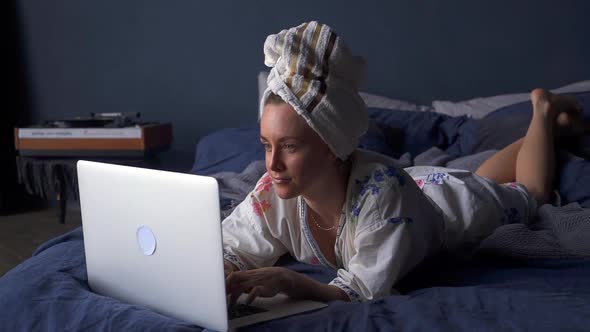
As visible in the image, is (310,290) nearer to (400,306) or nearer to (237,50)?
(400,306)

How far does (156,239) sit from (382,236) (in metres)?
0.40

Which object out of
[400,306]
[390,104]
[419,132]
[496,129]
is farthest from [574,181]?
[390,104]

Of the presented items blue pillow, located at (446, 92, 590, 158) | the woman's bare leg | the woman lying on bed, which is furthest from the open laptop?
blue pillow, located at (446, 92, 590, 158)

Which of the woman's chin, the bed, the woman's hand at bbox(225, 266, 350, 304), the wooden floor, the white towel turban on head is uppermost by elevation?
the white towel turban on head

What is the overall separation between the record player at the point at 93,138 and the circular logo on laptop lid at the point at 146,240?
1887 mm

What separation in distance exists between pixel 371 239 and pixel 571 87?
5.38 ft

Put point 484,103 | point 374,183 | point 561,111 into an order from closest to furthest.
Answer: point 374,183, point 561,111, point 484,103

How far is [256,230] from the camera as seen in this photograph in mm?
1254

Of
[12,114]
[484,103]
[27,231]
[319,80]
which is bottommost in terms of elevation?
[27,231]

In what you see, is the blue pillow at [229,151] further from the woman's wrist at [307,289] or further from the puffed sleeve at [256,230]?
the woman's wrist at [307,289]

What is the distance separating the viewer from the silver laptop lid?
805mm

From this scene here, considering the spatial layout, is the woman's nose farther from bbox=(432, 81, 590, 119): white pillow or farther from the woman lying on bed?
bbox=(432, 81, 590, 119): white pillow

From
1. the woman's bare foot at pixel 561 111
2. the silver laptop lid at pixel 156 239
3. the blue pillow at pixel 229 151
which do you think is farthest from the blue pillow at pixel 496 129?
the silver laptop lid at pixel 156 239

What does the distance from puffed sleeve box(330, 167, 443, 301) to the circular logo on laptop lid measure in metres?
0.34
